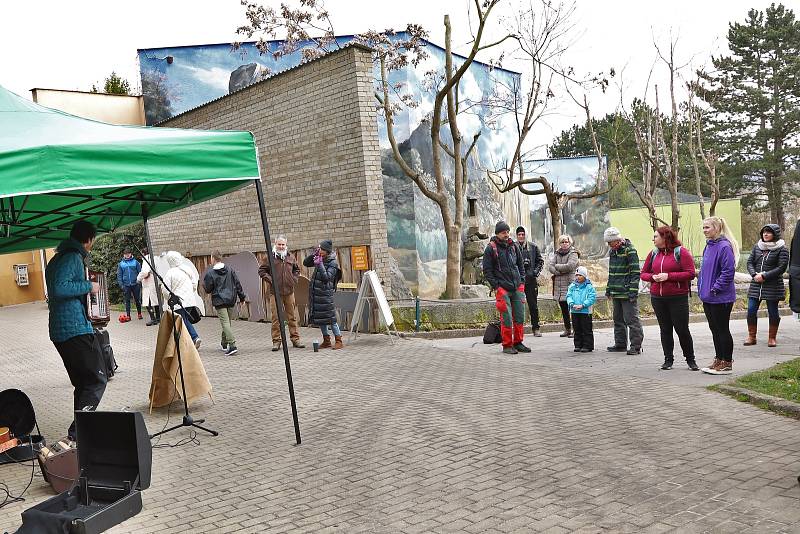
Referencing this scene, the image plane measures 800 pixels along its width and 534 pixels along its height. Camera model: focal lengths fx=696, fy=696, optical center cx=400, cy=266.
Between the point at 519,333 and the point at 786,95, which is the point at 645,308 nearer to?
the point at 519,333

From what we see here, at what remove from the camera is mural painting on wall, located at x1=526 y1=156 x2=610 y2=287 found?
38750 millimetres

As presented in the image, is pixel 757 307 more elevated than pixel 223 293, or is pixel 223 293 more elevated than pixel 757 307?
pixel 223 293

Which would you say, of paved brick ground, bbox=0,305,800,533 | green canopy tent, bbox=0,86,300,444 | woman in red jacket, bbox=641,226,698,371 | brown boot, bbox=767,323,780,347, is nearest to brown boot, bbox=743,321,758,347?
brown boot, bbox=767,323,780,347

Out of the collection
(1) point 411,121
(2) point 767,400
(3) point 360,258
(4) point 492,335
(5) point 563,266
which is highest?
(1) point 411,121

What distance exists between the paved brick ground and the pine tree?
39622mm

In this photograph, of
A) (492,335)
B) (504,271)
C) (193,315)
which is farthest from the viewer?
(492,335)

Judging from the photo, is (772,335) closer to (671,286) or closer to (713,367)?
(713,367)

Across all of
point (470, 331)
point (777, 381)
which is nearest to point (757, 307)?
point (777, 381)

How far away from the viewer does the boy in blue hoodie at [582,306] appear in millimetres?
10859

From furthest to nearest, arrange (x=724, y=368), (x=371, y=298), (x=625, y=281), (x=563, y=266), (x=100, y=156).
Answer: (x=371, y=298)
(x=563, y=266)
(x=625, y=281)
(x=724, y=368)
(x=100, y=156)

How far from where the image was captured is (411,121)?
28.2m

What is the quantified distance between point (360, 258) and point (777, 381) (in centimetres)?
872

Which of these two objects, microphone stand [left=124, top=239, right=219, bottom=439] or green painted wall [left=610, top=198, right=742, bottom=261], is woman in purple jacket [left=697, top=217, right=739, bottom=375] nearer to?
microphone stand [left=124, top=239, right=219, bottom=439]

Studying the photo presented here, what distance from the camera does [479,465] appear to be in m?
5.55
